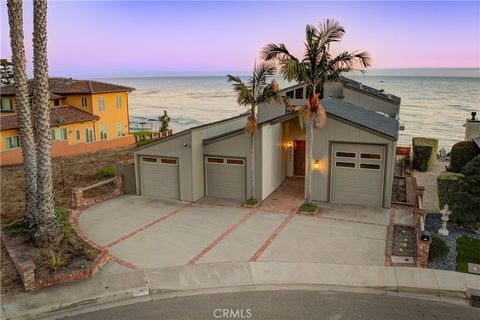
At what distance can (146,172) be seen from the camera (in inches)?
744

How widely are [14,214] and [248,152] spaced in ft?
32.8

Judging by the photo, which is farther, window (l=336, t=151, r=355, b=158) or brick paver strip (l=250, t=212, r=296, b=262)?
window (l=336, t=151, r=355, b=158)

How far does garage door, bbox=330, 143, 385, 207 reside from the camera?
16609mm

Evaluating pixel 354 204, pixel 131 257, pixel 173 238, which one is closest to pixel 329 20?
pixel 354 204

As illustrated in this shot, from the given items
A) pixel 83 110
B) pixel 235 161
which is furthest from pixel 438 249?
pixel 83 110

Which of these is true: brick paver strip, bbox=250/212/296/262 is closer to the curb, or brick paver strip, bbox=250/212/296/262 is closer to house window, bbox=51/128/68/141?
the curb

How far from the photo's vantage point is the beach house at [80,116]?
96.6 ft

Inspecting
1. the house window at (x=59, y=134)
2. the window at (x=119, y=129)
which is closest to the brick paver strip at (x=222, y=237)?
the house window at (x=59, y=134)

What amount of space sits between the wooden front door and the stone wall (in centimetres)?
899

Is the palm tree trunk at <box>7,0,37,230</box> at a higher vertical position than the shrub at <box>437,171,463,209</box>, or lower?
higher

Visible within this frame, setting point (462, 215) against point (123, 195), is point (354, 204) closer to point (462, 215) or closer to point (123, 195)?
point (462, 215)

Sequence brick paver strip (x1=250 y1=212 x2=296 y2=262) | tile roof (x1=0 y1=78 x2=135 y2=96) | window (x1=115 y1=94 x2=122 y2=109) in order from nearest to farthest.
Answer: brick paver strip (x1=250 y1=212 x2=296 y2=262)
tile roof (x1=0 y1=78 x2=135 y2=96)
window (x1=115 y1=94 x2=122 y2=109)

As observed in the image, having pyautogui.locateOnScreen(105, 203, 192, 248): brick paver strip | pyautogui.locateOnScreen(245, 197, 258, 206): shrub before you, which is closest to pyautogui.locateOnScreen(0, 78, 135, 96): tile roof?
pyautogui.locateOnScreen(105, 203, 192, 248): brick paver strip

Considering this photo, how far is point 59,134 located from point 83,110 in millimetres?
4300
